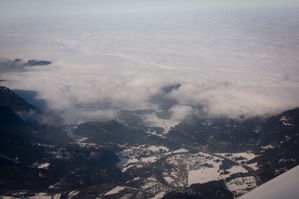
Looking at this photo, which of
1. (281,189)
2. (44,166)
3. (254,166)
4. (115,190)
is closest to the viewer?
(281,189)

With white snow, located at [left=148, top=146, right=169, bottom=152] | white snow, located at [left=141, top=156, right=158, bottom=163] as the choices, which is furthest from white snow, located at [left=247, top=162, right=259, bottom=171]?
white snow, located at [left=148, top=146, right=169, bottom=152]

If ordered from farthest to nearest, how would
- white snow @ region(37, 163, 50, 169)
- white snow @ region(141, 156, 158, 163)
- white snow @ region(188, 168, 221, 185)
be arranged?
white snow @ region(141, 156, 158, 163)
white snow @ region(37, 163, 50, 169)
white snow @ region(188, 168, 221, 185)

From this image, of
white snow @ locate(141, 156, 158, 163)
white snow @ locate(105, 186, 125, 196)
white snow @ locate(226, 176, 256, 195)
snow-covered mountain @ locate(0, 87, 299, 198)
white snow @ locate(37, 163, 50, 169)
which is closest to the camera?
white snow @ locate(105, 186, 125, 196)

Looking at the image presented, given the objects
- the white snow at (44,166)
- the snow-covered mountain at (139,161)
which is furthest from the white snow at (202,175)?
the white snow at (44,166)

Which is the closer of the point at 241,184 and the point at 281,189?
the point at 281,189

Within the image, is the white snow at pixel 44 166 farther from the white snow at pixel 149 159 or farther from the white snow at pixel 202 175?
the white snow at pixel 202 175

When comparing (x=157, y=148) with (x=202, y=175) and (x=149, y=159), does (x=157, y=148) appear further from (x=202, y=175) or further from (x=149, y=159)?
(x=202, y=175)

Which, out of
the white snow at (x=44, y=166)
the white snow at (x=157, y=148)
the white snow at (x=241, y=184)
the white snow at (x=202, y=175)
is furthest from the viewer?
the white snow at (x=157, y=148)

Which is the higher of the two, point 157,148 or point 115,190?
point 115,190

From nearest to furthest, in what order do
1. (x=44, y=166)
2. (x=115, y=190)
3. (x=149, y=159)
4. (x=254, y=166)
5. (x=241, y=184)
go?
(x=115, y=190), (x=241, y=184), (x=44, y=166), (x=254, y=166), (x=149, y=159)

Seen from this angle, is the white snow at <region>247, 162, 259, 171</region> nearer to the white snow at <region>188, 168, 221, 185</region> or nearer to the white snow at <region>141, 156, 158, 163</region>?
the white snow at <region>188, 168, 221, 185</region>

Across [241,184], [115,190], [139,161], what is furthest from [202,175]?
[115,190]

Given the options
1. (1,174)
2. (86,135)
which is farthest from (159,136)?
(1,174)
